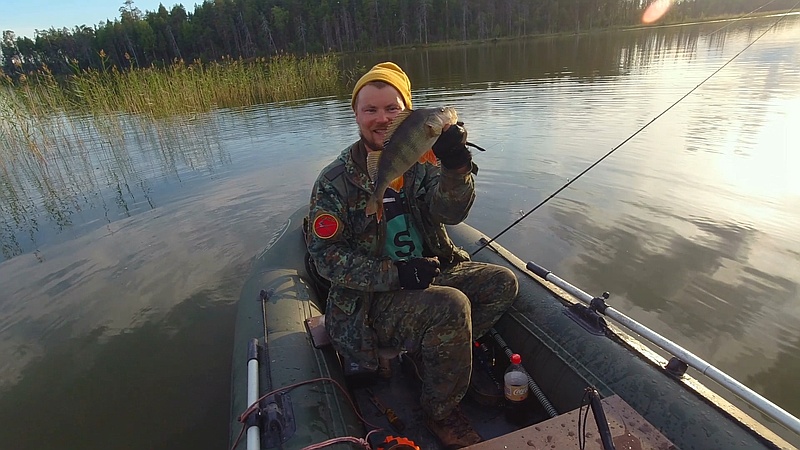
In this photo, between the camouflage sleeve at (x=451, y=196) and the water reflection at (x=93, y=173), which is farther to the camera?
the water reflection at (x=93, y=173)

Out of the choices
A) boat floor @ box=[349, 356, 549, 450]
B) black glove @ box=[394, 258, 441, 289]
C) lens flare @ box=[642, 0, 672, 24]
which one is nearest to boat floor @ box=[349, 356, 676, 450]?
boat floor @ box=[349, 356, 549, 450]

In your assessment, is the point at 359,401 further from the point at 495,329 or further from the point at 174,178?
the point at 174,178

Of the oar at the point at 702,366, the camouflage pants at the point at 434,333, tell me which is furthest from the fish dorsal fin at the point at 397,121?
the oar at the point at 702,366

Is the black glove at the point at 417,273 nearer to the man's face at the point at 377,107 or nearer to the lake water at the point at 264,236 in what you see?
the man's face at the point at 377,107

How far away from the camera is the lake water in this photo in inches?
164

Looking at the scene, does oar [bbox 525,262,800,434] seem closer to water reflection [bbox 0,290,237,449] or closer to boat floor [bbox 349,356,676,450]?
boat floor [bbox 349,356,676,450]

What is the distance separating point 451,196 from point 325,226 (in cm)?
75

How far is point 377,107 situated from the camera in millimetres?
2533

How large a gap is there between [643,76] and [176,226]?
17684 millimetres

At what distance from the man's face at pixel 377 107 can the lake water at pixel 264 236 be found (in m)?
2.93

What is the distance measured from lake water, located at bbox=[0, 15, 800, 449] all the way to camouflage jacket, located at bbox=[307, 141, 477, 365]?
78.1 inches

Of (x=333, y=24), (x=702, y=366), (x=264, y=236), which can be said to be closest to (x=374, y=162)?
(x=702, y=366)

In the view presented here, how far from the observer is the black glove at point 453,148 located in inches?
89.9

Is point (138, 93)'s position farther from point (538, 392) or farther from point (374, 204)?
point (538, 392)
